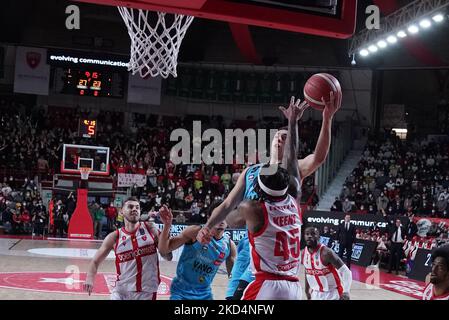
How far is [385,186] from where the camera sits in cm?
2183

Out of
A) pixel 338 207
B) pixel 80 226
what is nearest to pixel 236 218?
pixel 80 226

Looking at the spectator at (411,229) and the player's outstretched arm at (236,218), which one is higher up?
the player's outstretched arm at (236,218)

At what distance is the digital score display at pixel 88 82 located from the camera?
24281 millimetres

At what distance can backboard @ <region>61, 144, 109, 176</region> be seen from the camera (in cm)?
2027

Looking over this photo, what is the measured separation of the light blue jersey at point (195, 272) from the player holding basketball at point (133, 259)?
0.66 feet

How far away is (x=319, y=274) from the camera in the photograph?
20.8 feet

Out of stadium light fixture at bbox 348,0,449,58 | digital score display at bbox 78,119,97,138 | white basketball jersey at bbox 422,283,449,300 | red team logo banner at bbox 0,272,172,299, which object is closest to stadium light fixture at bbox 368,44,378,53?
stadium light fixture at bbox 348,0,449,58

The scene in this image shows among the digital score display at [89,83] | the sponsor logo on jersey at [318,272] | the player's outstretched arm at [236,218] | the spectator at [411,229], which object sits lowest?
the spectator at [411,229]

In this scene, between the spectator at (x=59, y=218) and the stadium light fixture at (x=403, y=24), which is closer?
the stadium light fixture at (x=403, y=24)

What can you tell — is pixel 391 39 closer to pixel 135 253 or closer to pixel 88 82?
pixel 88 82

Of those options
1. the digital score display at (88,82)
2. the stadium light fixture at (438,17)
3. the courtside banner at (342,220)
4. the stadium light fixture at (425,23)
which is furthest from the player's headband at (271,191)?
the digital score display at (88,82)

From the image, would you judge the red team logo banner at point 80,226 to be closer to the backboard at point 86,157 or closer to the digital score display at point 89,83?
the backboard at point 86,157

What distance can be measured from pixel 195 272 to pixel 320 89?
1.84 m

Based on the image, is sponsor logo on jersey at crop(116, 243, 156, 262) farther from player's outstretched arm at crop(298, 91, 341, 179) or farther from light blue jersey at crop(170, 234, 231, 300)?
player's outstretched arm at crop(298, 91, 341, 179)
